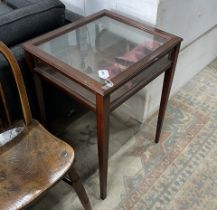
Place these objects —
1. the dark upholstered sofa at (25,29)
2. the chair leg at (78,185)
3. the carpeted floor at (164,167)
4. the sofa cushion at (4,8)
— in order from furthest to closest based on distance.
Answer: the sofa cushion at (4,8)
the carpeted floor at (164,167)
the dark upholstered sofa at (25,29)
the chair leg at (78,185)

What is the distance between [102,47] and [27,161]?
586 millimetres

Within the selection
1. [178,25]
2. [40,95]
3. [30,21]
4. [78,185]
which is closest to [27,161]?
[78,185]

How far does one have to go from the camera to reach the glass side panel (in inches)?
42.5

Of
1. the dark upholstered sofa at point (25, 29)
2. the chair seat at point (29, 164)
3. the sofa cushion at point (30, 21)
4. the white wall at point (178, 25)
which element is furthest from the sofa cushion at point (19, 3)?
the chair seat at point (29, 164)

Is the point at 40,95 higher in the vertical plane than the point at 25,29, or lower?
lower

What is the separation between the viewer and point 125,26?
1.31m

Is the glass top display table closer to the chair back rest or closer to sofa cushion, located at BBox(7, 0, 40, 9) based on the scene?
A: the chair back rest

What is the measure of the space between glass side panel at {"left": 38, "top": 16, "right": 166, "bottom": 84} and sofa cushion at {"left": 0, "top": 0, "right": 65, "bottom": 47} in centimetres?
15

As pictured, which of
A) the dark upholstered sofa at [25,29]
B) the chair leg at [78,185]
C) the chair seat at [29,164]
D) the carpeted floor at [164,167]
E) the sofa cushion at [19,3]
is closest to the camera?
the chair seat at [29,164]

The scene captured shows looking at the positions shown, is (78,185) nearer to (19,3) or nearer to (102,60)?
(102,60)

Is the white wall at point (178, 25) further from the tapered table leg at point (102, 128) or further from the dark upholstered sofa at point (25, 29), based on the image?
the tapered table leg at point (102, 128)

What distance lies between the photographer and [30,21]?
124 cm

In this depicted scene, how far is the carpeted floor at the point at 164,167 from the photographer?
1.34 m

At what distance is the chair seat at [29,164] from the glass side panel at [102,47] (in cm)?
31
